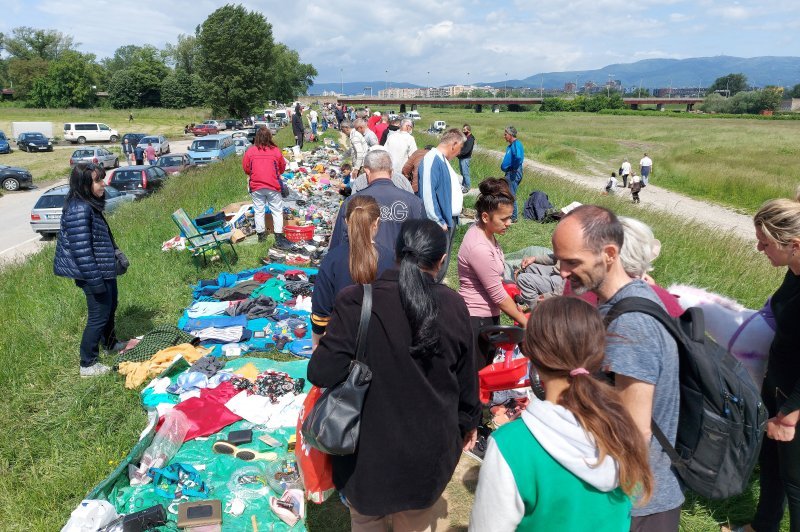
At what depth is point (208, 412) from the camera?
4395 millimetres

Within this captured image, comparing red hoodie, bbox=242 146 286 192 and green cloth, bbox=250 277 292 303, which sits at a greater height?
red hoodie, bbox=242 146 286 192

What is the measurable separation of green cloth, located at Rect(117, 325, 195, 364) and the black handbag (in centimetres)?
401

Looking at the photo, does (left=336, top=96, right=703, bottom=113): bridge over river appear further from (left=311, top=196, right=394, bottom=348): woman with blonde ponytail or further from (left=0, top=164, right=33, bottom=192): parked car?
(left=311, top=196, right=394, bottom=348): woman with blonde ponytail

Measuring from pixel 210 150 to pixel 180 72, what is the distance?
60.5 metres

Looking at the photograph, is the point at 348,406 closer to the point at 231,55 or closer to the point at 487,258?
the point at 487,258

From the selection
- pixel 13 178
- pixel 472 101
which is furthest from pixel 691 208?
pixel 472 101

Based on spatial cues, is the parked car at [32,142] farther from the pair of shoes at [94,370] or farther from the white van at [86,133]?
the pair of shoes at [94,370]

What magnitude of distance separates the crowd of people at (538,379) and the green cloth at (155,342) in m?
3.06

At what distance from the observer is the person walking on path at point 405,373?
202 centimetres

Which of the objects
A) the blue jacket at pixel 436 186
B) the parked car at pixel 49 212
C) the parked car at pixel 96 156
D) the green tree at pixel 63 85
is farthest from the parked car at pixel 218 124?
the blue jacket at pixel 436 186

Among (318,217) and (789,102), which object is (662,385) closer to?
(318,217)

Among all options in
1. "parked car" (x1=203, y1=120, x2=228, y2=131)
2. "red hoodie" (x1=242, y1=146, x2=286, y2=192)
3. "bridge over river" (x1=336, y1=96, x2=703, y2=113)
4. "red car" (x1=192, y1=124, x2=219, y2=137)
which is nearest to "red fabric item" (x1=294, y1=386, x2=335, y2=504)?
"red hoodie" (x1=242, y1=146, x2=286, y2=192)

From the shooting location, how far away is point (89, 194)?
481cm

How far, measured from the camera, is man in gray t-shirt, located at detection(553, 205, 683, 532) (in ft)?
6.00
